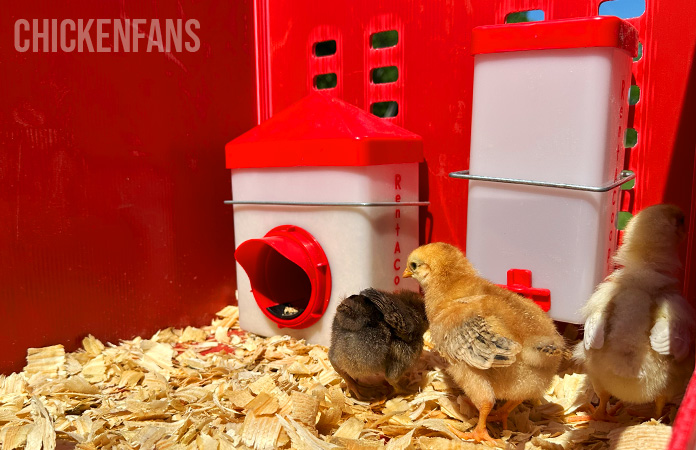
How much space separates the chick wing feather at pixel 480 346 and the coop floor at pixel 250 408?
25cm

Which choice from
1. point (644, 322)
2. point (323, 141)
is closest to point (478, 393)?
point (644, 322)

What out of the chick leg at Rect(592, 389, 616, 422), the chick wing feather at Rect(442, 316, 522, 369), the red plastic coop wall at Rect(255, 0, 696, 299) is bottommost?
the chick leg at Rect(592, 389, 616, 422)

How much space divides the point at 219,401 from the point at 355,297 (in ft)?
1.74

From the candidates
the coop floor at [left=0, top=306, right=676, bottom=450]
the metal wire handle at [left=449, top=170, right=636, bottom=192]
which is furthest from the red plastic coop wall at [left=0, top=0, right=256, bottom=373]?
the metal wire handle at [left=449, top=170, right=636, bottom=192]

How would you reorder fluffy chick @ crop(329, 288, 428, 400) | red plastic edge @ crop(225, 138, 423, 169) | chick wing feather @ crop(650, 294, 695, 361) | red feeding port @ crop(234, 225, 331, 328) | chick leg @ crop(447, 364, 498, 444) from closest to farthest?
chick wing feather @ crop(650, 294, 695, 361)
chick leg @ crop(447, 364, 498, 444)
fluffy chick @ crop(329, 288, 428, 400)
red plastic edge @ crop(225, 138, 423, 169)
red feeding port @ crop(234, 225, 331, 328)

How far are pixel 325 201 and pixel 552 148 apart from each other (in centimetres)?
79

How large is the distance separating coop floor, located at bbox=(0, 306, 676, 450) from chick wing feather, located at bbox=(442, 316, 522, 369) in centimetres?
25

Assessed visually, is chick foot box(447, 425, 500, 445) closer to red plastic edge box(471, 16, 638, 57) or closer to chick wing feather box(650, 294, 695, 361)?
chick wing feather box(650, 294, 695, 361)

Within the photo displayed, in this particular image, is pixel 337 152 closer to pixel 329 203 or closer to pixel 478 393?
pixel 329 203

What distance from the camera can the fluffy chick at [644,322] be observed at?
1462mm

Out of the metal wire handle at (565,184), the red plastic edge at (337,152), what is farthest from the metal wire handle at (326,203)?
the metal wire handle at (565,184)

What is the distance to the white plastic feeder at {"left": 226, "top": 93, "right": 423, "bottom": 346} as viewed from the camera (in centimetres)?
208

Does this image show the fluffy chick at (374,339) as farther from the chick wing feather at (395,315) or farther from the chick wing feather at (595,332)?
the chick wing feather at (595,332)

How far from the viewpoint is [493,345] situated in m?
1.46
